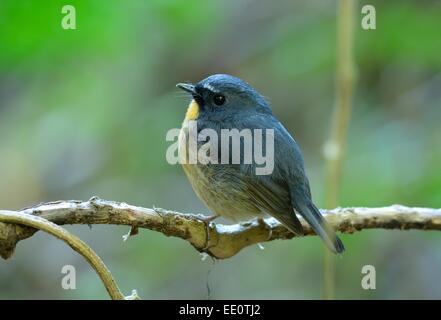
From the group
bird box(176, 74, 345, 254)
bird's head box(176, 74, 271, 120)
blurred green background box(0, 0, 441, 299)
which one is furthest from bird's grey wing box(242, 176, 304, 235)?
blurred green background box(0, 0, 441, 299)

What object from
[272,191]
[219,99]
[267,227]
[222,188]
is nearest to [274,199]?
[272,191]

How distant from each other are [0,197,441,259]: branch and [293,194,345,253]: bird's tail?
0.07 metres

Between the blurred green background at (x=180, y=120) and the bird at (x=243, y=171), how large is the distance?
87cm

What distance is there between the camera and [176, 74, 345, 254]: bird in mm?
3762

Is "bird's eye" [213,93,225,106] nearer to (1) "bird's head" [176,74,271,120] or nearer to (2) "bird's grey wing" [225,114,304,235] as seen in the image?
(1) "bird's head" [176,74,271,120]

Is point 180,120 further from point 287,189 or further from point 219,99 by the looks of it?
point 287,189

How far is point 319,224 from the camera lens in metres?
3.61

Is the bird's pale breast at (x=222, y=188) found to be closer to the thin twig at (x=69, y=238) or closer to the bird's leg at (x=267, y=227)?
the bird's leg at (x=267, y=227)

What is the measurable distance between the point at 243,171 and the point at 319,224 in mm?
574

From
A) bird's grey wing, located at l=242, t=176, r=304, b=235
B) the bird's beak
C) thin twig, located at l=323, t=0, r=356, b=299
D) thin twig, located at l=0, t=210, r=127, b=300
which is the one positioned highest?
the bird's beak

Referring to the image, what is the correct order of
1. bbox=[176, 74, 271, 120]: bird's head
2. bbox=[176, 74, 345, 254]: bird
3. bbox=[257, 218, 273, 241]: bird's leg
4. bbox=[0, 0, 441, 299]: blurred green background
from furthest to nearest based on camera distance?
1. bbox=[0, 0, 441, 299]: blurred green background
2. bbox=[176, 74, 271, 120]: bird's head
3. bbox=[257, 218, 273, 241]: bird's leg
4. bbox=[176, 74, 345, 254]: bird

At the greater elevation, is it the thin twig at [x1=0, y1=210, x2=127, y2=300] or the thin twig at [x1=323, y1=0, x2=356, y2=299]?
the thin twig at [x1=323, y1=0, x2=356, y2=299]

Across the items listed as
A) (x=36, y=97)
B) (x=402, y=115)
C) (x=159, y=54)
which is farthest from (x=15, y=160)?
(x=402, y=115)

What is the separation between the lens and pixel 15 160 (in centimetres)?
664
